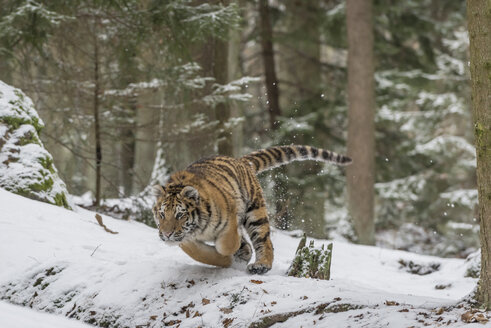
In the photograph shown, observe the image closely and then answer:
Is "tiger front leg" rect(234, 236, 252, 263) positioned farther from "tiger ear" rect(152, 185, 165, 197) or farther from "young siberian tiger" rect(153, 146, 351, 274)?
"tiger ear" rect(152, 185, 165, 197)

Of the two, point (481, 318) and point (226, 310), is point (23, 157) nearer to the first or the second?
point (226, 310)

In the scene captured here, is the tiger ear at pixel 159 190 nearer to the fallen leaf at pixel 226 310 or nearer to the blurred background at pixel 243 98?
the fallen leaf at pixel 226 310

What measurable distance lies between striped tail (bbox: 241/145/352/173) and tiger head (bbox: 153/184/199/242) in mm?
1838

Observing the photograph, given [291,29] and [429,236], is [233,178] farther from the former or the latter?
[429,236]

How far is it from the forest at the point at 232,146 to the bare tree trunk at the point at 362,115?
36 mm

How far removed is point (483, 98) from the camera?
15.1ft

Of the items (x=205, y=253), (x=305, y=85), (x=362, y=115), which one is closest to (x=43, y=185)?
(x=205, y=253)

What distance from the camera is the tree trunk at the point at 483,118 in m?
4.57

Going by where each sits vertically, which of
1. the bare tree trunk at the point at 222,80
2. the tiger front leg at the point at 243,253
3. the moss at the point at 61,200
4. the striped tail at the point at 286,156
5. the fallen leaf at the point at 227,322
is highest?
the bare tree trunk at the point at 222,80

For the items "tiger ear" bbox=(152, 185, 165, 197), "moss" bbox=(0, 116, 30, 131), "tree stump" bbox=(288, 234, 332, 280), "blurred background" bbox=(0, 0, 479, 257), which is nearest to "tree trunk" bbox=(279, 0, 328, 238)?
"blurred background" bbox=(0, 0, 479, 257)

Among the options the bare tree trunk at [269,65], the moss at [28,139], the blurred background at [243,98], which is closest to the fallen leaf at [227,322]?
the moss at [28,139]

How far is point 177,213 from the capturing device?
5.43m

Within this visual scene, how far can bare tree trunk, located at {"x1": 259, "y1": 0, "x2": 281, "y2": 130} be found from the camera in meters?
17.6

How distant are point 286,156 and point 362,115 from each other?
28.1 feet
